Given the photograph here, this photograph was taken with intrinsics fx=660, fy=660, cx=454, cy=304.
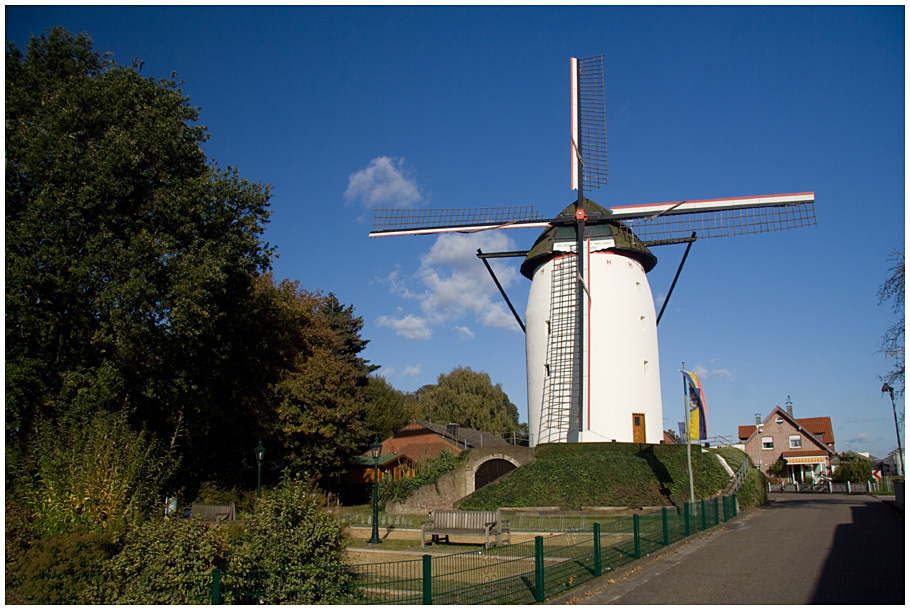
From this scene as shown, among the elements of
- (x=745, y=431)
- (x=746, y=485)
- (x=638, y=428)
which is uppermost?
(x=745, y=431)

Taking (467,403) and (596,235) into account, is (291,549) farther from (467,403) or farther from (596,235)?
(467,403)

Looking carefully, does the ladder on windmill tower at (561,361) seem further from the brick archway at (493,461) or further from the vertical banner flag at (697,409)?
the vertical banner flag at (697,409)

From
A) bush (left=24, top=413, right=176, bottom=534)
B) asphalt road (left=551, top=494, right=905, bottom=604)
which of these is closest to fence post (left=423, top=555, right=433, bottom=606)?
asphalt road (left=551, top=494, right=905, bottom=604)

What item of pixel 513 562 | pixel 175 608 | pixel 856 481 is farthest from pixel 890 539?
A: pixel 856 481

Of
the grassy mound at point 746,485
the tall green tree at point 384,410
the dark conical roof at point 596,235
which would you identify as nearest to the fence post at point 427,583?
the grassy mound at point 746,485

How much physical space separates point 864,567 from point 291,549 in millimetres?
9903

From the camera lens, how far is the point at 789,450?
6138 cm

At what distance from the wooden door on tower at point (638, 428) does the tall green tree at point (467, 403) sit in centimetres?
3528

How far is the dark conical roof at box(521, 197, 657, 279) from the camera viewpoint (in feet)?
102

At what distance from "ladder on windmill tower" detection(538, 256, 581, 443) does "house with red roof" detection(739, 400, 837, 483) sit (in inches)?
1533

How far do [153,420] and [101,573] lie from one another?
18475 mm

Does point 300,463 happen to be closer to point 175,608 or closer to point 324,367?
point 324,367

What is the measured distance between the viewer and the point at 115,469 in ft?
32.1

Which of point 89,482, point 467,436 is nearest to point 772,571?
point 89,482
